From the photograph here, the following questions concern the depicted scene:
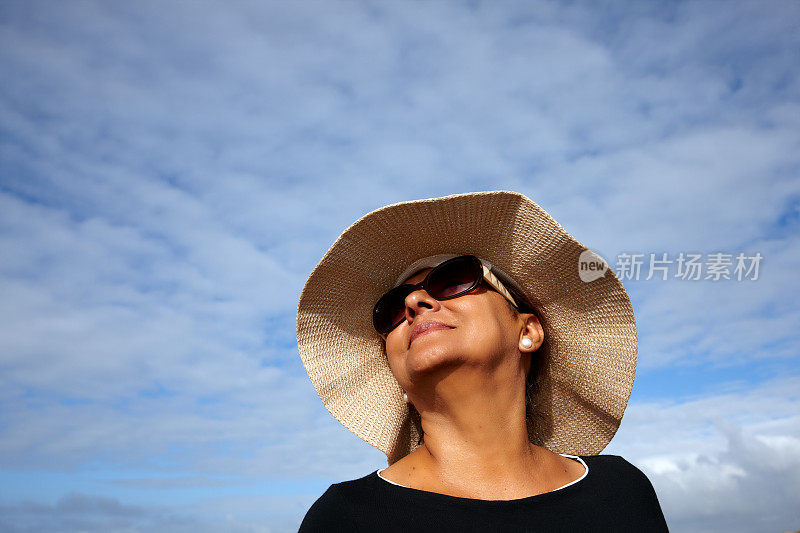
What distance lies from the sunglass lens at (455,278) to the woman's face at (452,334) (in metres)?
0.04

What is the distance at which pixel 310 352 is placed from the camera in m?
3.96

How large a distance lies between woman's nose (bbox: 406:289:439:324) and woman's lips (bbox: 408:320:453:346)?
11 cm

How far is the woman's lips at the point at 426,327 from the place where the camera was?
3312 mm

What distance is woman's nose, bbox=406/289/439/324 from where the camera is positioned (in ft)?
11.4

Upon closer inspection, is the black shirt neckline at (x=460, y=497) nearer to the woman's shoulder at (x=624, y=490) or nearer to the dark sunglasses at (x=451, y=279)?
the woman's shoulder at (x=624, y=490)

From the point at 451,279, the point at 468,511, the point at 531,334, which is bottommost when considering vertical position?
the point at 468,511

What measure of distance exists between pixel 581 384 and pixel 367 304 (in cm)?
143

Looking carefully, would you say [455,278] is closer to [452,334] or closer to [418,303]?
[418,303]

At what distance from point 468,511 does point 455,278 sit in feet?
4.00

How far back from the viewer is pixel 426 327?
3348 millimetres

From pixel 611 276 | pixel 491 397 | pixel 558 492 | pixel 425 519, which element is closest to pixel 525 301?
pixel 611 276

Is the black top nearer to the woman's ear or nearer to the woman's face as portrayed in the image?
the woman's face

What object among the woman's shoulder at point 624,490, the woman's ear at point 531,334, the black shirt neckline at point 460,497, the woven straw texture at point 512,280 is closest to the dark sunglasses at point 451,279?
the woven straw texture at point 512,280

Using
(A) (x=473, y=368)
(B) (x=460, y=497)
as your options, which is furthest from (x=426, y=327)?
(B) (x=460, y=497)
